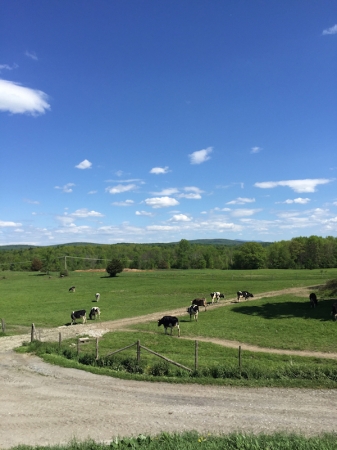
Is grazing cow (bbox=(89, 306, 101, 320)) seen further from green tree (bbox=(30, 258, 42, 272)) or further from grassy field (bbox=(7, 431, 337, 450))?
green tree (bbox=(30, 258, 42, 272))

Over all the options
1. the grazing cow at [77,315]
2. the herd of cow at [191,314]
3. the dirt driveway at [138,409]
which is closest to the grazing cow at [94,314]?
the grazing cow at [77,315]

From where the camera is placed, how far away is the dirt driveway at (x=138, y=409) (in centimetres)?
1167

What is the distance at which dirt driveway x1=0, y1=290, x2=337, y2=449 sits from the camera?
11.7 meters

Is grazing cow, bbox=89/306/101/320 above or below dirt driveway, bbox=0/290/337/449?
below

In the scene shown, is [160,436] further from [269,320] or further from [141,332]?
[269,320]

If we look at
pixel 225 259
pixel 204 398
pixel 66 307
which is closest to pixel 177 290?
pixel 66 307

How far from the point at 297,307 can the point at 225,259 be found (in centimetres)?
11377

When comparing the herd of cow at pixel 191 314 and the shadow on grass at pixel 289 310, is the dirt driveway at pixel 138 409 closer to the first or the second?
the herd of cow at pixel 191 314

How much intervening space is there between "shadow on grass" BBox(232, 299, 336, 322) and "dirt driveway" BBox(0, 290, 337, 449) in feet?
62.8

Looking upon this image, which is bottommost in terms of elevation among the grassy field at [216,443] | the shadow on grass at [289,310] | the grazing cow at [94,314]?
the grazing cow at [94,314]

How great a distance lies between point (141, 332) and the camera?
28531 millimetres

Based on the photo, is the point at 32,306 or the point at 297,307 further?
the point at 32,306

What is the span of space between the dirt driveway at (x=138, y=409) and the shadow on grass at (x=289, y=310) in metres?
19.1

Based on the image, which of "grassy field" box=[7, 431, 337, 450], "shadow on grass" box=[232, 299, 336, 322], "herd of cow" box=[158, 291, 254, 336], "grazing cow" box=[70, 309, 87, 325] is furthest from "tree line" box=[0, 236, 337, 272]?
"grassy field" box=[7, 431, 337, 450]
